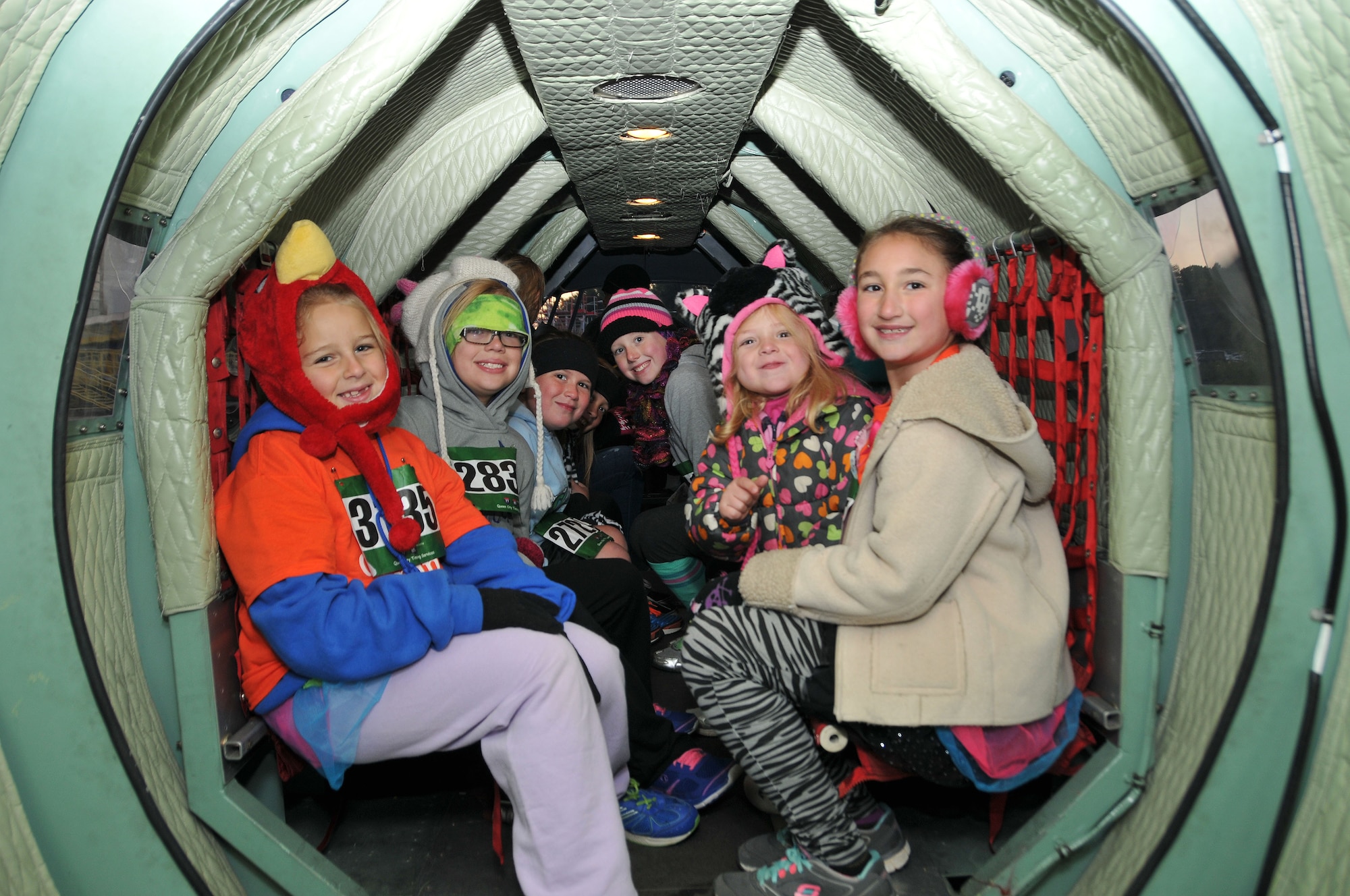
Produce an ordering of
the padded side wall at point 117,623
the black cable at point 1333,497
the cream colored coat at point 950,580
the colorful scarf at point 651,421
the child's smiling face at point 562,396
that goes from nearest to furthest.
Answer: the black cable at point 1333,497
the padded side wall at point 117,623
the cream colored coat at point 950,580
the child's smiling face at point 562,396
the colorful scarf at point 651,421

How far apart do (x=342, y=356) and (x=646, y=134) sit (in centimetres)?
123

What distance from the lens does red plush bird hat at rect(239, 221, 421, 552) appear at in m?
1.73

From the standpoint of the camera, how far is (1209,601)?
1565mm

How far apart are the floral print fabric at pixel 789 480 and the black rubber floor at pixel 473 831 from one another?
692 millimetres

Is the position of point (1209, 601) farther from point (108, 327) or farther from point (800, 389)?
point (108, 327)

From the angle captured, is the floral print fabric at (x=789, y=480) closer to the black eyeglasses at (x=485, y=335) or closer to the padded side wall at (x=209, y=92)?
the black eyeglasses at (x=485, y=335)

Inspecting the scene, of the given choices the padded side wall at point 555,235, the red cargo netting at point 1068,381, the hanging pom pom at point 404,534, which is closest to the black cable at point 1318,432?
the red cargo netting at point 1068,381

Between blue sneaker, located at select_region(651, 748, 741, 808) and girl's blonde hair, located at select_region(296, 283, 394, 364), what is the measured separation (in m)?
1.24

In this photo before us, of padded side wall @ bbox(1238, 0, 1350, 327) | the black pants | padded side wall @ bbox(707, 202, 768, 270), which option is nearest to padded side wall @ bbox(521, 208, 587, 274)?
padded side wall @ bbox(707, 202, 768, 270)

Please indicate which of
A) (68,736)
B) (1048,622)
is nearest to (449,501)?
(68,736)

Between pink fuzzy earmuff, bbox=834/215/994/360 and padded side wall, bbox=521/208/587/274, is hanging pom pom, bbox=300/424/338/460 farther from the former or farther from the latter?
padded side wall, bbox=521/208/587/274

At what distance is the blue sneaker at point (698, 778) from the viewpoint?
2158 mm

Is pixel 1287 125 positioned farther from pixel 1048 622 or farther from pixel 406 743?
pixel 406 743

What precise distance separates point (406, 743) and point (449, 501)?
589 millimetres
